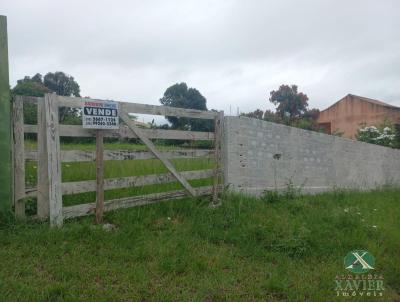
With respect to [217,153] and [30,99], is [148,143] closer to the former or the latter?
[217,153]

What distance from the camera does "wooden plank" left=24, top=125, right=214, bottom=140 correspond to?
13.3 feet

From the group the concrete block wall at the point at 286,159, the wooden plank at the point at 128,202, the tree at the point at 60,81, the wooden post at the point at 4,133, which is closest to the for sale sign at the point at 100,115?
the wooden post at the point at 4,133

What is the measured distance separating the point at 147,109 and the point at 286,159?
3.88m

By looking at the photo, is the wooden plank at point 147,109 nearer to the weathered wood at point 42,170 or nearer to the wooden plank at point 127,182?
the weathered wood at point 42,170

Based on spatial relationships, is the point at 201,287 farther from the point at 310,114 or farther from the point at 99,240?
the point at 310,114

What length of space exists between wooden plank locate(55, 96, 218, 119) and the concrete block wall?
0.56m

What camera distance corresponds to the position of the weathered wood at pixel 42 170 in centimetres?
396

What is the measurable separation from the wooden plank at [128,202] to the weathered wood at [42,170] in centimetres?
26

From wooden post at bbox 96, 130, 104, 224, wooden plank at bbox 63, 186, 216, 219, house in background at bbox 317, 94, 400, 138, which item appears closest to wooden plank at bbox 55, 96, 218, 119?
wooden post at bbox 96, 130, 104, 224

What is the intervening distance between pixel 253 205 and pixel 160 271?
2742 millimetres

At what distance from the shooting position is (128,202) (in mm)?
4621

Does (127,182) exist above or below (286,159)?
below

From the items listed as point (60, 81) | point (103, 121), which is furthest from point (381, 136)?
point (60, 81)

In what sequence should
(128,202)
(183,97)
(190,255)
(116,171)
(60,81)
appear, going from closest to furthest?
1. (190,255)
2. (128,202)
3. (116,171)
4. (60,81)
5. (183,97)
